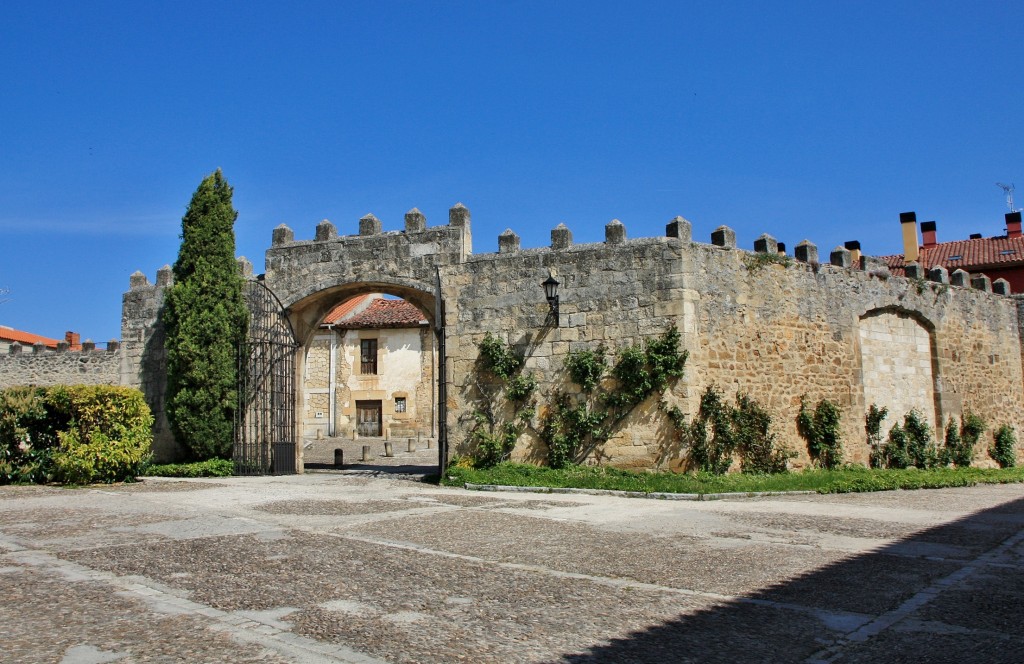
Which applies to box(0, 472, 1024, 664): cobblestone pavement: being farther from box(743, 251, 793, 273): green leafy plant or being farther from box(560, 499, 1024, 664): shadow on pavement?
box(743, 251, 793, 273): green leafy plant

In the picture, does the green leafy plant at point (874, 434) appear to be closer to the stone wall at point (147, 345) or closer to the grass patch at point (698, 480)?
the grass patch at point (698, 480)

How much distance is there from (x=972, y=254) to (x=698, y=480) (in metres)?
26.6

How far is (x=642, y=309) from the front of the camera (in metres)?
13.6

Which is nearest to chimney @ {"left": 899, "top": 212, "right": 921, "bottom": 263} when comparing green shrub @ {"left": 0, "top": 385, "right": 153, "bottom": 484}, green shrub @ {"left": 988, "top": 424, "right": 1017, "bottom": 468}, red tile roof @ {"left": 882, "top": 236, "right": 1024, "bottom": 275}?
red tile roof @ {"left": 882, "top": 236, "right": 1024, "bottom": 275}

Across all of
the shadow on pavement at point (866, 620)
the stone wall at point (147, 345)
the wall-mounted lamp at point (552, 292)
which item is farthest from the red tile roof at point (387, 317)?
the shadow on pavement at point (866, 620)

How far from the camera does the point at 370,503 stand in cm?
1077

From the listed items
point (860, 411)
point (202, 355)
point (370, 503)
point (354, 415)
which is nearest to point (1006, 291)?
point (860, 411)

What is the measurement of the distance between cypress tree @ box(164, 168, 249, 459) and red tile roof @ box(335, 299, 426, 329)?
675 inches

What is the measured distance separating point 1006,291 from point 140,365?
2108 centimetres

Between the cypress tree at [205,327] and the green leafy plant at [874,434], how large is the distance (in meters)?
12.5

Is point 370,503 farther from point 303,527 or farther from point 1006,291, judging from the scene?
point 1006,291

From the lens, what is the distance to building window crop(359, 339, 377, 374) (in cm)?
3391

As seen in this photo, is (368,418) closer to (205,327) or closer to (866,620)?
(205,327)

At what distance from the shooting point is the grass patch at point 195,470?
15.2m
